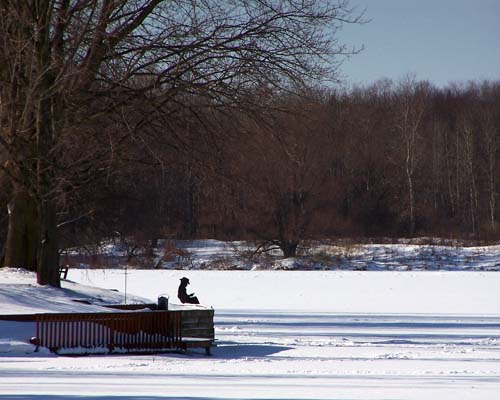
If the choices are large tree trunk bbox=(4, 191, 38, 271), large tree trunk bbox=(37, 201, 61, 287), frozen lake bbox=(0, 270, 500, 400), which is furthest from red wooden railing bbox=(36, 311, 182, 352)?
large tree trunk bbox=(4, 191, 38, 271)

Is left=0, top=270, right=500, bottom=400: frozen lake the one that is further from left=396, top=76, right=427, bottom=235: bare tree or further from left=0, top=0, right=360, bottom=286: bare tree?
left=396, top=76, right=427, bottom=235: bare tree

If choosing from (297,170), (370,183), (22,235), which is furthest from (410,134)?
(22,235)

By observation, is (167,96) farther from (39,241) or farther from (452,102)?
(452,102)

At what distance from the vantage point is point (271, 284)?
141 ft

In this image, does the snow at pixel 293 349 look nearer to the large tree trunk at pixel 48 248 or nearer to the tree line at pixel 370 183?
the large tree trunk at pixel 48 248

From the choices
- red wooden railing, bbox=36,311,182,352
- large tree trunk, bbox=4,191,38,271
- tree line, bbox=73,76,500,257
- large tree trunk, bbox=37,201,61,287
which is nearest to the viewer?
red wooden railing, bbox=36,311,182,352

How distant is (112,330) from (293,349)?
3630mm

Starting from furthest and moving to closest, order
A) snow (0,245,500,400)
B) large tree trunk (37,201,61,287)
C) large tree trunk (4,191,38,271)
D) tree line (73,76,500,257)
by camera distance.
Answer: tree line (73,76,500,257)
large tree trunk (4,191,38,271)
large tree trunk (37,201,61,287)
snow (0,245,500,400)

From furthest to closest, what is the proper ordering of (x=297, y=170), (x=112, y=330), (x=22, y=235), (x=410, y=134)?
(x=410, y=134)
(x=297, y=170)
(x=22, y=235)
(x=112, y=330)

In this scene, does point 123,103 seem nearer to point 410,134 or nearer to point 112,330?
point 112,330

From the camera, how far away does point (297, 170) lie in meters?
58.9

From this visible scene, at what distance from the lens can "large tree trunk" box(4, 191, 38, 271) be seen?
2377 cm

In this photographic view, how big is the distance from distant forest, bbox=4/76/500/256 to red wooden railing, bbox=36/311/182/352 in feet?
7.66

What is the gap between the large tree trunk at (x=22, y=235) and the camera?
23.8 meters
